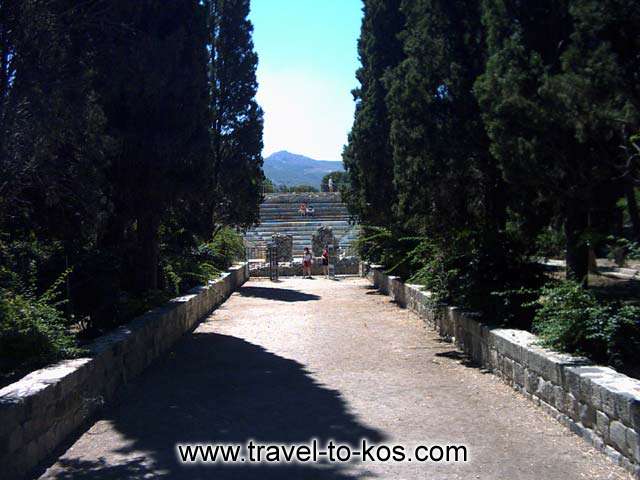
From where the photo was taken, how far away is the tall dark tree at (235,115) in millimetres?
25953

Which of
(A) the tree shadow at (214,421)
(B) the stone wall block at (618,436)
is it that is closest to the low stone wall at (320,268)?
(A) the tree shadow at (214,421)

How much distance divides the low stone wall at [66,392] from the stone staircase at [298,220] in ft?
100

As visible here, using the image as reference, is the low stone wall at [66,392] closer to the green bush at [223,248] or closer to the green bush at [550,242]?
the green bush at [550,242]

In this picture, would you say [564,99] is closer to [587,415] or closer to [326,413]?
[587,415]

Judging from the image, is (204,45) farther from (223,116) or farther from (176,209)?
(223,116)

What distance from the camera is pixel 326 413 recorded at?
24.0ft

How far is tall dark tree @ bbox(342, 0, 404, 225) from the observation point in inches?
791

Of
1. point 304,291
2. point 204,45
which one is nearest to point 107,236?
point 204,45

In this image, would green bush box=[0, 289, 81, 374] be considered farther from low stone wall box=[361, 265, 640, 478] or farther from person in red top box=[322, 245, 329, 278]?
person in red top box=[322, 245, 329, 278]

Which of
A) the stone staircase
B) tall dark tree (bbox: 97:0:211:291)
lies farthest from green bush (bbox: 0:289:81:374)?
the stone staircase

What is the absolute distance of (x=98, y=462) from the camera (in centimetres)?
→ 594

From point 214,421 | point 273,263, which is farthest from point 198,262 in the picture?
point 214,421

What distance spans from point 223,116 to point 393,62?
27.1 feet

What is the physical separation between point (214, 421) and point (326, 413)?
3.67 ft
